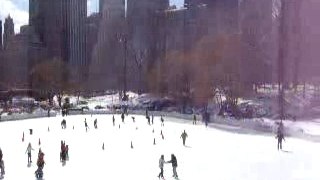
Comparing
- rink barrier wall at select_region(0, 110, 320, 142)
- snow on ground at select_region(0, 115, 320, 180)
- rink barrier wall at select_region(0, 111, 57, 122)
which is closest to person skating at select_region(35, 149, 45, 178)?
snow on ground at select_region(0, 115, 320, 180)

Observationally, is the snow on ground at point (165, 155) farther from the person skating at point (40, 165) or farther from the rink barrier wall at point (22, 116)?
the rink barrier wall at point (22, 116)

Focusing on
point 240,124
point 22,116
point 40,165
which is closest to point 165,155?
point 40,165

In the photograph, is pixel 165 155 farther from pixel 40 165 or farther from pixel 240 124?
pixel 240 124

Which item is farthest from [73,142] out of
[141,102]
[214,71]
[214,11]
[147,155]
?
[214,11]

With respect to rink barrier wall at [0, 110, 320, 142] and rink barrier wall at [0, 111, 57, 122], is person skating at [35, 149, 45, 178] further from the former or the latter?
rink barrier wall at [0, 111, 57, 122]

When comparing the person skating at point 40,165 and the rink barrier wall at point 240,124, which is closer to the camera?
→ the person skating at point 40,165

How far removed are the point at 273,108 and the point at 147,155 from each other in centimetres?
5232

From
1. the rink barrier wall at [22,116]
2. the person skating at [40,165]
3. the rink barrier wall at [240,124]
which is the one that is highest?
the person skating at [40,165]

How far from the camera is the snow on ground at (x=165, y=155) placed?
82.6 feet

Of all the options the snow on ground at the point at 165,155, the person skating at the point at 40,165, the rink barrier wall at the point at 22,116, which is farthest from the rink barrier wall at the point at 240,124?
the person skating at the point at 40,165

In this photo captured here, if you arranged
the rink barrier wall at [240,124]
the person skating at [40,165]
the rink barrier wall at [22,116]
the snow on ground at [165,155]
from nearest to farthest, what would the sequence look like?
1. the person skating at [40,165]
2. the snow on ground at [165,155]
3. the rink barrier wall at [240,124]
4. the rink barrier wall at [22,116]

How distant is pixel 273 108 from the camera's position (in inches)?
3219

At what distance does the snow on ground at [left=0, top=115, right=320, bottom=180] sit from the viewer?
82.6 ft

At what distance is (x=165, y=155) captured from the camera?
31922mm
